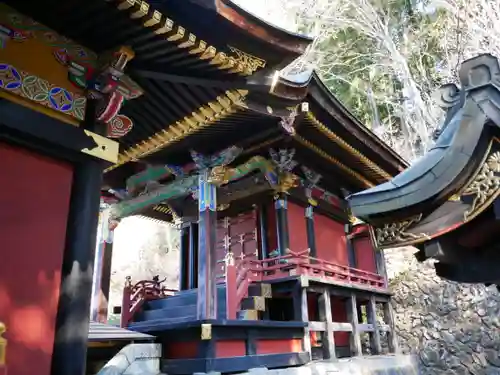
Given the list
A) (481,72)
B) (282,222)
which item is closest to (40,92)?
(481,72)

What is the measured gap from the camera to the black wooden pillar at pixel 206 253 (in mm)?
7344

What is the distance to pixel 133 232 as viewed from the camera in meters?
30.6

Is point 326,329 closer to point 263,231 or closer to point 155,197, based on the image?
point 263,231

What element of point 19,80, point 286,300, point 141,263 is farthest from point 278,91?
point 141,263

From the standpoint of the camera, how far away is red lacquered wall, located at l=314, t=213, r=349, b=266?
37.2 feet

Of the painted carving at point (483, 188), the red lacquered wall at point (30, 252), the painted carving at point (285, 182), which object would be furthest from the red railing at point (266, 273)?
the painted carving at point (483, 188)

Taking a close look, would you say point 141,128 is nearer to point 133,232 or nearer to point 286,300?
point 286,300

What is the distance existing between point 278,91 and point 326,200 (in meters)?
6.12

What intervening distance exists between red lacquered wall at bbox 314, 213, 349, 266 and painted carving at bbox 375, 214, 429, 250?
8648mm

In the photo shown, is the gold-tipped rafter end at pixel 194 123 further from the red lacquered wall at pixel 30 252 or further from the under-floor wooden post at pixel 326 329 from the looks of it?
the under-floor wooden post at pixel 326 329

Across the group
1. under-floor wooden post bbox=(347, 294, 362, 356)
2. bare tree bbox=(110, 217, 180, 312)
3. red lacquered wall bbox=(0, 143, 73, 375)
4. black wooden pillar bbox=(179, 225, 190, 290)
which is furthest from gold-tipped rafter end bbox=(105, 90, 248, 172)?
bare tree bbox=(110, 217, 180, 312)

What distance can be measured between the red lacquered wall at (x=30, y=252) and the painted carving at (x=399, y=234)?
298cm

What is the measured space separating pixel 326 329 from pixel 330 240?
3.22 meters

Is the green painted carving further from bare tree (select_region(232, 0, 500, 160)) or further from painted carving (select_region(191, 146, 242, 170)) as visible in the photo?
bare tree (select_region(232, 0, 500, 160))
